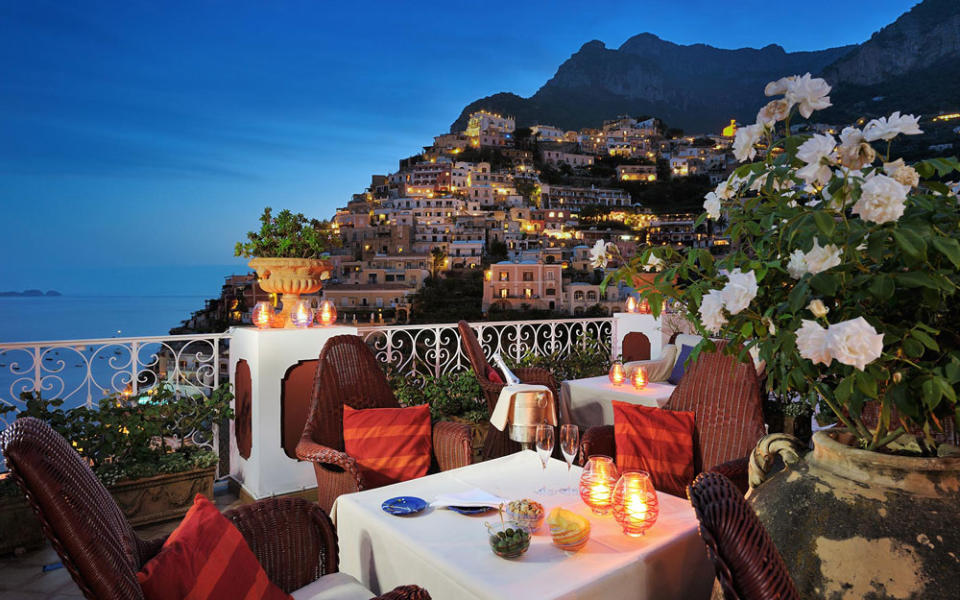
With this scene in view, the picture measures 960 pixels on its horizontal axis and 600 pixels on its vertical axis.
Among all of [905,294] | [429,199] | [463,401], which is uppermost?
[429,199]

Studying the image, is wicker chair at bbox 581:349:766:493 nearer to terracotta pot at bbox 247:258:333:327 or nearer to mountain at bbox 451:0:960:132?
terracotta pot at bbox 247:258:333:327

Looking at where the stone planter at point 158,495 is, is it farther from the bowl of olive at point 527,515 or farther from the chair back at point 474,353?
the bowl of olive at point 527,515

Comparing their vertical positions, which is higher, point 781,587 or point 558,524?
point 781,587

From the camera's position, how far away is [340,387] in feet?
10.6

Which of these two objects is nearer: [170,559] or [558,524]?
[170,559]

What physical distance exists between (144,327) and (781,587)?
125ft

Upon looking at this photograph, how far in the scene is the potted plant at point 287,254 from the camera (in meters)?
3.88

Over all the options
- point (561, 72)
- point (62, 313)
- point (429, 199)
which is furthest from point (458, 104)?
point (62, 313)

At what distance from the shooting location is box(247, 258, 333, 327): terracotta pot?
3.85 m

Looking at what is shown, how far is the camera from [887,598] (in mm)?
879

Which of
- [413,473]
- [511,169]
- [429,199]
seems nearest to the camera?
[413,473]

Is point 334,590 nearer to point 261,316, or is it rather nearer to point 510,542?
point 510,542

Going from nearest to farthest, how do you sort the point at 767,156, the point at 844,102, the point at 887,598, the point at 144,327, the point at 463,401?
the point at 887,598 < the point at 767,156 < the point at 463,401 < the point at 144,327 < the point at 844,102

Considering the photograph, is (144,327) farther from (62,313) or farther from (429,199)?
(429,199)
